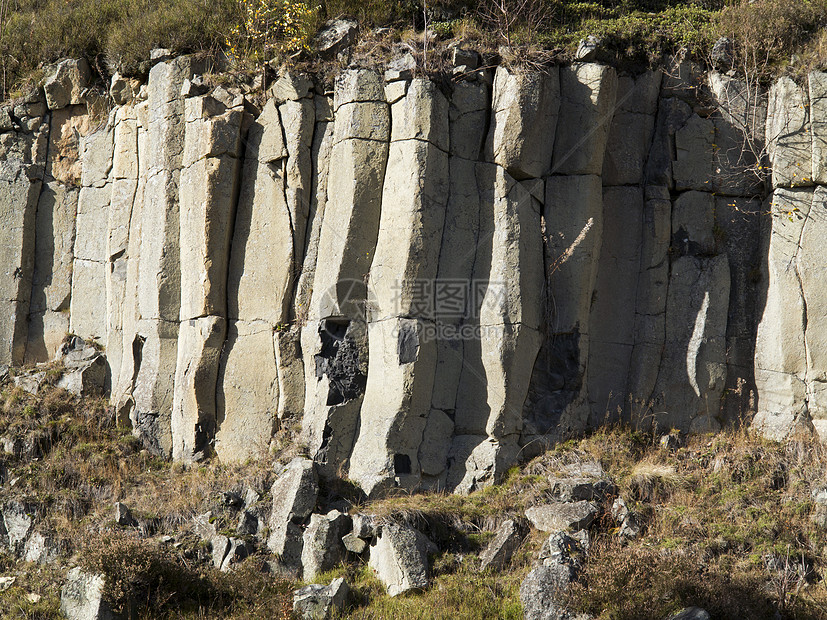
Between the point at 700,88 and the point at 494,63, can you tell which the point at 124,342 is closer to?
the point at 494,63

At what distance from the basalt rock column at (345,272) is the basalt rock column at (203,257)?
133 centimetres

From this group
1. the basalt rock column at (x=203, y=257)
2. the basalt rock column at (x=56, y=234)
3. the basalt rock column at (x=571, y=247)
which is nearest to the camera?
the basalt rock column at (x=571, y=247)

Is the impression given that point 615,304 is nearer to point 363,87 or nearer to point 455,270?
point 455,270

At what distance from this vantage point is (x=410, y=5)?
39.2 ft

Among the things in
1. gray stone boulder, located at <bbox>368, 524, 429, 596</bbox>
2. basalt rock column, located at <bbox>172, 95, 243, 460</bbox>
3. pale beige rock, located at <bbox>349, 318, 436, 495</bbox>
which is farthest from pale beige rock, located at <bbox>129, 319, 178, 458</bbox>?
gray stone boulder, located at <bbox>368, 524, 429, 596</bbox>

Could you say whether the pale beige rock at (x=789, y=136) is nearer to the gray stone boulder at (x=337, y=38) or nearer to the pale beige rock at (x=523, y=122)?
the pale beige rock at (x=523, y=122)

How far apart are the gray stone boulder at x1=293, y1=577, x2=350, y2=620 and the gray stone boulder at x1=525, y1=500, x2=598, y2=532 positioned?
7.10ft

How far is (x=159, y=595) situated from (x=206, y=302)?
4.10 m

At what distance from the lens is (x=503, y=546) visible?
8.26 m

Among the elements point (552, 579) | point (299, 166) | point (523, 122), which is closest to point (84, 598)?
point (552, 579)

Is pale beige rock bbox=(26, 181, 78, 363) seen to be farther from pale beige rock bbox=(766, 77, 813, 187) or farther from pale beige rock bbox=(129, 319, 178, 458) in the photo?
pale beige rock bbox=(766, 77, 813, 187)

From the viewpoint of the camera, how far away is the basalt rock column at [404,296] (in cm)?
942

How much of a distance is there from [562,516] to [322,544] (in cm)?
249

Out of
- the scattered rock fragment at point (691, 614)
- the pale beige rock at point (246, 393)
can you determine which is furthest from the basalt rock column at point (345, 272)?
the scattered rock fragment at point (691, 614)
